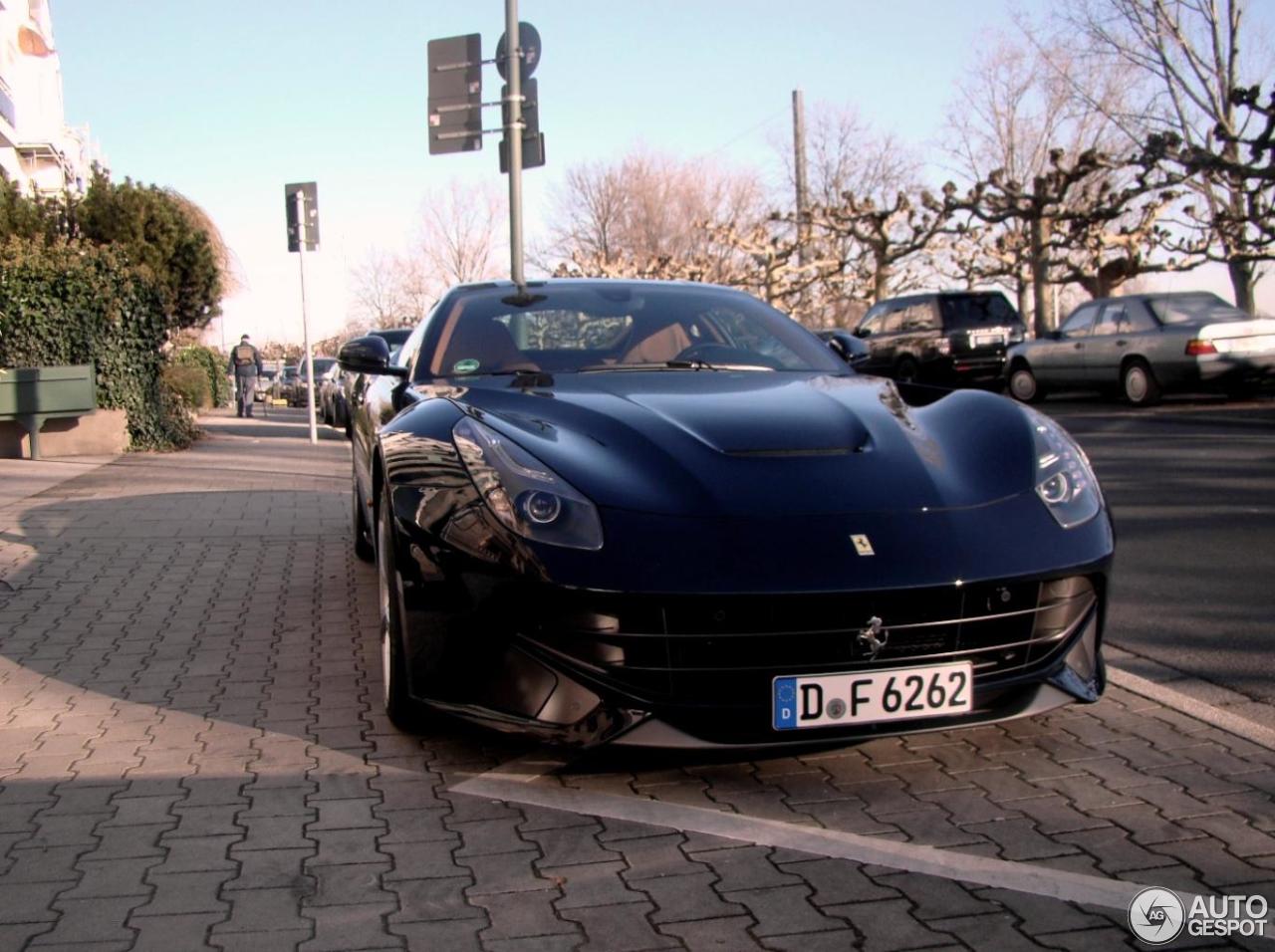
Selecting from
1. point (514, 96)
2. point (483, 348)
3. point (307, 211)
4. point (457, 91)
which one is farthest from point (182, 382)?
point (483, 348)

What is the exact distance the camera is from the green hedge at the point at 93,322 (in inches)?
553

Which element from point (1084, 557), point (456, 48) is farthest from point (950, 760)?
point (456, 48)

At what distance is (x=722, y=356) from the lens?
491 cm

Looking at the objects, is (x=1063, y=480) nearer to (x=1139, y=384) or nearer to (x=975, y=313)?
(x=1139, y=384)

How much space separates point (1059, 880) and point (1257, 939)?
1.35 feet

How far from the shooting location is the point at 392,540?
384 cm

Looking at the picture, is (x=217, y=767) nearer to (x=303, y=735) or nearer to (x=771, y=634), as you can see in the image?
(x=303, y=735)

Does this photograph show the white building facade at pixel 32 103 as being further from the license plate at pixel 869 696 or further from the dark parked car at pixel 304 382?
the license plate at pixel 869 696

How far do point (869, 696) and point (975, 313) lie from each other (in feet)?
65.1

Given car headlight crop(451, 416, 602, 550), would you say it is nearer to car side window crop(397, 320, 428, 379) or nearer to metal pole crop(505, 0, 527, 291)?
car side window crop(397, 320, 428, 379)

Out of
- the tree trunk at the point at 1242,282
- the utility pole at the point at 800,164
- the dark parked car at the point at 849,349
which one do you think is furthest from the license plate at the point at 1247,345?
the tree trunk at the point at 1242,282

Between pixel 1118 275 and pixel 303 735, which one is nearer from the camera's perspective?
pixel 303 735

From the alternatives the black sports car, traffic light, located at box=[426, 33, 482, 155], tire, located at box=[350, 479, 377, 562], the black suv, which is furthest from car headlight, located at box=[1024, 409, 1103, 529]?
the black suv

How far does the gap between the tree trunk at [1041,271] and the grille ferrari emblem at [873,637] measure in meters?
27.3
